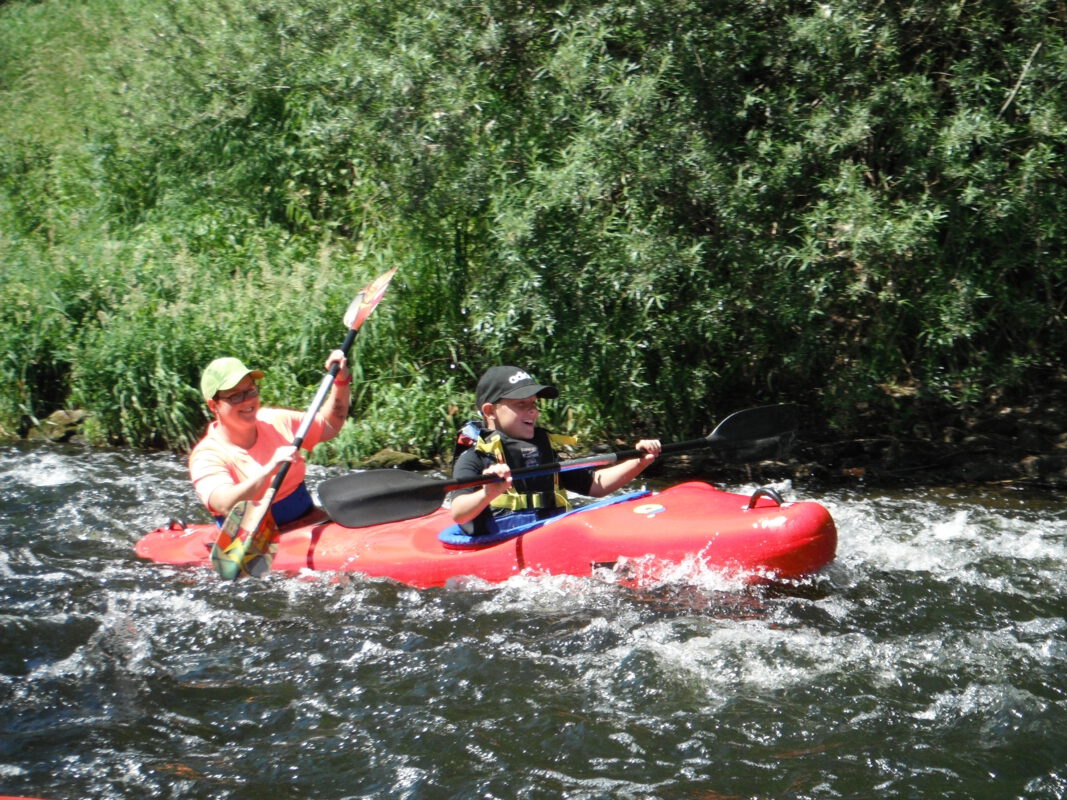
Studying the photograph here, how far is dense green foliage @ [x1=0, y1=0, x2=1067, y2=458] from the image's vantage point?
19.2 ft

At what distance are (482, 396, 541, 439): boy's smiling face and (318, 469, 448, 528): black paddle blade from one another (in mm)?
403

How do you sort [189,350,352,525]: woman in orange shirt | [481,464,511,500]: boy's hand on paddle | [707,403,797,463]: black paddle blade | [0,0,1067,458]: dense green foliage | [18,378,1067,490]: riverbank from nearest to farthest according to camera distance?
[481,464,511,500]: boy's hand on paddle < [189,350,352,525]: woman in orange shirt < [707,403,797,463]: black paddle blade < [0,0,1067,458]: dense green foliage < [18,378,1067,490]: riverbank

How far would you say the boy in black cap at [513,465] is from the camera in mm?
4598

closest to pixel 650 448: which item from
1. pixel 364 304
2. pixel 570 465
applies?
pixel 570 465

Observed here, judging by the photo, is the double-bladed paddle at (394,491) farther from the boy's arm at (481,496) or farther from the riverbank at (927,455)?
the riverbank at (927,455)

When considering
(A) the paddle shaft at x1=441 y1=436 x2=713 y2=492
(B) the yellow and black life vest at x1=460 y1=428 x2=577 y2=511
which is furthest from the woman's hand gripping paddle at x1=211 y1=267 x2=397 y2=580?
(B) the yellow and black life vest at x1=460 y1=428 x2=577 y2=511

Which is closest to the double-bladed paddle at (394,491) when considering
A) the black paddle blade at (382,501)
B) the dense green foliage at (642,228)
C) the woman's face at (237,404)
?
the black paddle blade at (382,501)

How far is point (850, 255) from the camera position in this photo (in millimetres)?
5805

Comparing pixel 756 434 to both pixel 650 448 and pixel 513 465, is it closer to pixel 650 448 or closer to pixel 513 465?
pixel 650 448

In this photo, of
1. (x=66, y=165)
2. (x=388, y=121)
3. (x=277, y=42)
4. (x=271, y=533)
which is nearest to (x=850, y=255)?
(x=388, y=121)

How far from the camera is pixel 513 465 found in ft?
15.8

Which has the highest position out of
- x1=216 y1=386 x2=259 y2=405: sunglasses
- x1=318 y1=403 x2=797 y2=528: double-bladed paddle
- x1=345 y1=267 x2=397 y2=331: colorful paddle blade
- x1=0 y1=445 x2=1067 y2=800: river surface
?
x1=345 y1=267 x2=397 y2=331: colorful paddle blade

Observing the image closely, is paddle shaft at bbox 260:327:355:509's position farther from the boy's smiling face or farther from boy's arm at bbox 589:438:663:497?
boy's arm at bbox 589:438:663:497

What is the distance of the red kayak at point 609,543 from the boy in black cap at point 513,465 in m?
0.20
